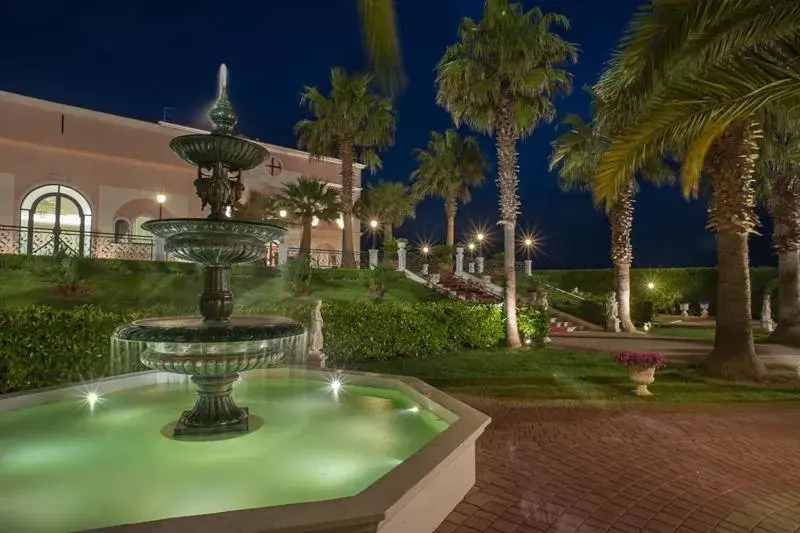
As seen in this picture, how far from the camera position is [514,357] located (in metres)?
14.7

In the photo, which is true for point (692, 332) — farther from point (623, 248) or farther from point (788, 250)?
point (788, 250)

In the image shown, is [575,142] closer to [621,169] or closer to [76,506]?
[621,169]

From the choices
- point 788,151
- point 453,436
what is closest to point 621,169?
point 453,436

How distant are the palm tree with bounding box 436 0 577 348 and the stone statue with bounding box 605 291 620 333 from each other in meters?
8.90

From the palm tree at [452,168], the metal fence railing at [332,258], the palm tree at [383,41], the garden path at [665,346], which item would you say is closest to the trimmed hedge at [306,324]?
the garden path at [665,346]

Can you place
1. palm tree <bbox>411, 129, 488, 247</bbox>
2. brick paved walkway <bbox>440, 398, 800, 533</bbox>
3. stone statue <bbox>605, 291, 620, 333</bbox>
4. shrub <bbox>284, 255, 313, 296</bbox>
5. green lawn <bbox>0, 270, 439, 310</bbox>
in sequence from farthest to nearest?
palm tree <bbox>411, 129, 488, 247</bbox> < stone statue <bbox>605, 291, 620, 333</bbox> < shrub <bbox>284, 255, 313, 296</bbox> < green lawn <bbox>0, 270, 439, 310</bbox> < brick paved walkway <bbox>440, 398, 800, 533</bbox>

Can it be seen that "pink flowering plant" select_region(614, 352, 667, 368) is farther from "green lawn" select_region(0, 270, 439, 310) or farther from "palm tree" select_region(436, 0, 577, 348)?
"green lawn" select_region(0, 270, 439, 310)

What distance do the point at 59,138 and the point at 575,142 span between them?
24136mm

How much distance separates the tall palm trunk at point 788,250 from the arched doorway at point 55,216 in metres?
27.1

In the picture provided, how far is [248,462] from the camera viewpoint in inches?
199

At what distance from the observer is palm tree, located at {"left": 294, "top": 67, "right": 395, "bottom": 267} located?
28219mm

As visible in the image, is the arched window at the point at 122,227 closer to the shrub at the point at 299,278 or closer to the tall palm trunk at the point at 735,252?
the shrub at the point at 299,278

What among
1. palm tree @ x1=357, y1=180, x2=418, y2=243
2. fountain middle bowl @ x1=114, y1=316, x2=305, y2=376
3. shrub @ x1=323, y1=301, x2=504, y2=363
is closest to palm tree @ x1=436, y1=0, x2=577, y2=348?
shrub @ x1=323, y1=301, x2=504, y2=363

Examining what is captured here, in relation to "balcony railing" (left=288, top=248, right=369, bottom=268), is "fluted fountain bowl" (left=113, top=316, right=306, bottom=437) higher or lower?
lower
